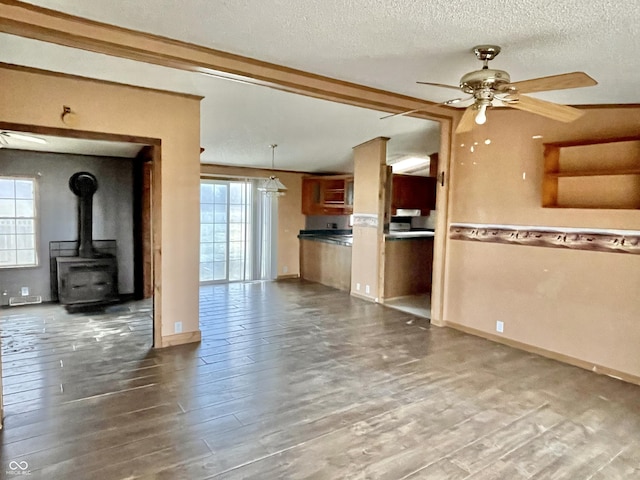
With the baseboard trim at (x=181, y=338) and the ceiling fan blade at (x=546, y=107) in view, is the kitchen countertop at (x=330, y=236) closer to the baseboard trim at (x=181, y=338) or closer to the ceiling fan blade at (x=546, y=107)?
the baseboard trim at (x=181, y=338)

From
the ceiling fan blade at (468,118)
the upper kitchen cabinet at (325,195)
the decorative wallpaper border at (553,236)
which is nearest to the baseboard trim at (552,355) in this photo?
the decorative wallpaper border at (553,236)

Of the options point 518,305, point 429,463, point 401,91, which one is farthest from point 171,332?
point 518,305

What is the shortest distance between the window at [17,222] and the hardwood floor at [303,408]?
155 centimetres

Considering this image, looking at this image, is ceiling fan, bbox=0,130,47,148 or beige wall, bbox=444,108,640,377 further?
ceiling fan, bbox=0,130,47,148

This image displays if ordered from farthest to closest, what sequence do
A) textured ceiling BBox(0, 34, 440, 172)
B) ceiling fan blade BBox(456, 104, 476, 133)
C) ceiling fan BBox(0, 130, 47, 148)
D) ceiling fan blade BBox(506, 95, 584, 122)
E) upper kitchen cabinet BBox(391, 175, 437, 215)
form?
upper kitchen cabinet BBox(391, 175, 437, 215) → ceiling fan BBox(0, 130, 47, 148) → textured ceiling BBox(0, 34, 440, 172) → ceiling fan blade BBox(456, 104, 476, 133) → ceiling fan blade BBox(506, 95, 584, 122)

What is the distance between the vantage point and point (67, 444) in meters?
2.47

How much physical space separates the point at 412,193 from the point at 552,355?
3.70 metres

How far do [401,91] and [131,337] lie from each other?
12.3 ft

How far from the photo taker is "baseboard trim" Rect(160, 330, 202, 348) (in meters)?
4.20

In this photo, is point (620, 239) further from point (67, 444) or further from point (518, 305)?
point (67, 444)

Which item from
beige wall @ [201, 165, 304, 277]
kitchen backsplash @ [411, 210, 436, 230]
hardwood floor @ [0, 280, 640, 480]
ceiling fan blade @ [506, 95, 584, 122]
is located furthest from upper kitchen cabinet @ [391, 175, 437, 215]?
ceiling fan blade @ [506, 95, 584, 122]

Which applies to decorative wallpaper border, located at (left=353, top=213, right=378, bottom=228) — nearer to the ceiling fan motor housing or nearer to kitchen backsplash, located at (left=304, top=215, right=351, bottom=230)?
kitchen backsplash, located at (left=304, top=215, right=351, bottom=230)
